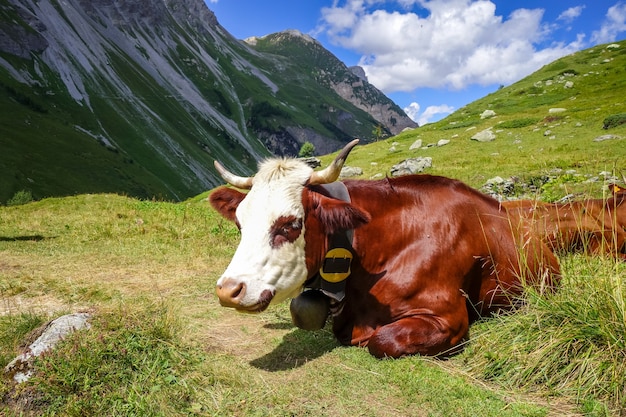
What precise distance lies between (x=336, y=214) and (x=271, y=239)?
0.75 meters

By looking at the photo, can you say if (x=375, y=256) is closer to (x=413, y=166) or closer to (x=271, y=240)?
(x=271, y=240)

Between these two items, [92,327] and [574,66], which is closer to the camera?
[92,327]

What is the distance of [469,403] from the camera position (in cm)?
373

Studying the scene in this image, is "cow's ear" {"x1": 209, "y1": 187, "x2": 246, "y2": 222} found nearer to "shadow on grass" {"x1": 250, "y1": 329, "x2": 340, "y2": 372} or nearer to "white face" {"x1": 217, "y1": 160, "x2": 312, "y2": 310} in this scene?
"white face" {"x1": 217, "y1": 160, "x2": 312, "y2": 310}

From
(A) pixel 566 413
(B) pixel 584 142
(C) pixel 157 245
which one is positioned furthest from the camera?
(B) pixel 584 142

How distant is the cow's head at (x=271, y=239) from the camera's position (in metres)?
4.08

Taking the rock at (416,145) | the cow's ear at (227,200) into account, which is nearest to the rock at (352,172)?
the rock at (416,145)

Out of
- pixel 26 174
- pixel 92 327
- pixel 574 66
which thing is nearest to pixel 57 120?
pixel 26 174

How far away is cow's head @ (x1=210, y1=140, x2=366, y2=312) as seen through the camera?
161 inches

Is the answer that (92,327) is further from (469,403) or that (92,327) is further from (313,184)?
(469,403)

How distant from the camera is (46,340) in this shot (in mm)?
4191

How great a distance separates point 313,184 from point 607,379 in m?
3.29

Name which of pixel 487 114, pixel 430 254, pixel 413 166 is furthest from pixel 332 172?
pixel 487 114

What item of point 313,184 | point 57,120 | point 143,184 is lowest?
point 313,184
